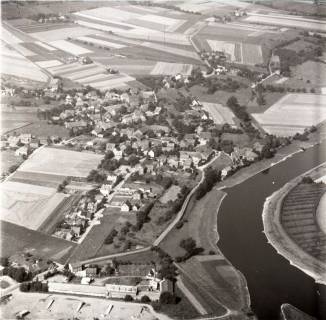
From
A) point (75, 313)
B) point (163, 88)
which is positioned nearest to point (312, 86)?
point (163, 88)

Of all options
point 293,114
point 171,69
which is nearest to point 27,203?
point 293,114

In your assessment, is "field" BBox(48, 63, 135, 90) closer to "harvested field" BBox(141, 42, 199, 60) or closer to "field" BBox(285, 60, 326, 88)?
"harvested field" BBox(141, 42, 199, 60)

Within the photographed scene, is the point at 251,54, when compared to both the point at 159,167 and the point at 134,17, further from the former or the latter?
the point at 159,167

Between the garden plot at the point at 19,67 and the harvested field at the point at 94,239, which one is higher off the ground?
the garden plot at the point at 19,67

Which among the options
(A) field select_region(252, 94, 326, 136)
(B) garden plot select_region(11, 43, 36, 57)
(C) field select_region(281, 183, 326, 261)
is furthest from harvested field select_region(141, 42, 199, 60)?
(C) field select_region(281, 183, 326, 261)

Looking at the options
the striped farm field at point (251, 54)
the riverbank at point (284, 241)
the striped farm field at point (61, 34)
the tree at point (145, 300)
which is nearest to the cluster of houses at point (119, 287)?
the tree at point (145, 300)

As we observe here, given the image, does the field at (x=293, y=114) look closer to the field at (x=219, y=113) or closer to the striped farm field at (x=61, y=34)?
the field at (x=219, y=113)
